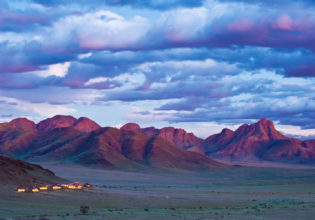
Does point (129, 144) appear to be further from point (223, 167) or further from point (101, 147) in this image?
point (223, 167)

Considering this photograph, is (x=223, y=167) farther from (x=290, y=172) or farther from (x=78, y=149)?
(x=78, y=149)

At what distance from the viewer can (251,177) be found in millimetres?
159000

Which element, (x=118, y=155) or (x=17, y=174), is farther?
(x=118, y=155)

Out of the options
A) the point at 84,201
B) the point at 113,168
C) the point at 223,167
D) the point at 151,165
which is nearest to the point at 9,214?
the point at 84,201

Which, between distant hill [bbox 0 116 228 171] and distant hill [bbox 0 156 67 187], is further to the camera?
distant hill [bbox 0 116 228 171]

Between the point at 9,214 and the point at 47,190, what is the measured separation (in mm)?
19862

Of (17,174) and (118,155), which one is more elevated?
(118,155)

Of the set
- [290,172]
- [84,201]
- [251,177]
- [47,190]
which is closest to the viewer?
[84,201]

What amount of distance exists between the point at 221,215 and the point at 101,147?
472 ft

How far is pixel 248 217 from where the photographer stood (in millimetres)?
38719

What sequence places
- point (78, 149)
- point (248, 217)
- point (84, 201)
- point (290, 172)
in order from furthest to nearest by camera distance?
point (78, 149)
point (290, 172)
point (84, 201)
point (248, 217)

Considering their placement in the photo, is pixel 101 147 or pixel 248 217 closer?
pixel 248 217

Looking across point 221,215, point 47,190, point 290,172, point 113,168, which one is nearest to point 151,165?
point 113,168

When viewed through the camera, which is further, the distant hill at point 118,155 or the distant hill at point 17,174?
the distant hill at point 118,155
